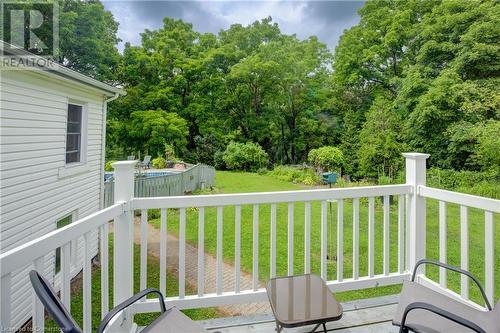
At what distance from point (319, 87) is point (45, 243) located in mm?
19030

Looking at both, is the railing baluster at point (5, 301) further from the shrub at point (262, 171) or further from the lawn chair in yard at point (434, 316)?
the shrub at point (262, 171)

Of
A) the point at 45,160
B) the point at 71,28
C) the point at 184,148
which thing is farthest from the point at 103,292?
the point at 184,148

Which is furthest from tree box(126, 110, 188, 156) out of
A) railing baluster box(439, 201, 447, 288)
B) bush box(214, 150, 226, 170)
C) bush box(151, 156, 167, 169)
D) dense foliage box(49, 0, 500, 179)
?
railing baluster box(439, 201, 447, 288)

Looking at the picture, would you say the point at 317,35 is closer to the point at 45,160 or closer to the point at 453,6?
the point at 453,6

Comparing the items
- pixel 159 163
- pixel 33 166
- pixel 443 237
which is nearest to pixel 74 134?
pixel 33 166

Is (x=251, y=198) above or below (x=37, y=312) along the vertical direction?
above

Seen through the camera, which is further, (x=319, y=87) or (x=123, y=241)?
(x=319, y=87)

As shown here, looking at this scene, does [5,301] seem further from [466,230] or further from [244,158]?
[244,158]

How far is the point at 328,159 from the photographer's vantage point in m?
13.6

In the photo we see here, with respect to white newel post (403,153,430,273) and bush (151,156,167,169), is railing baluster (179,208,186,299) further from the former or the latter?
bush (151,156,167,169)

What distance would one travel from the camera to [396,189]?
2.51 metres

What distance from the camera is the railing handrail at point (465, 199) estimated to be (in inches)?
78.3

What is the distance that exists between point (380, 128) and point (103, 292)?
13156 mm

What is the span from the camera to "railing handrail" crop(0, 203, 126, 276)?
0.97 m
